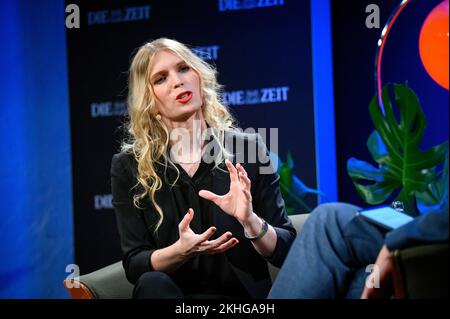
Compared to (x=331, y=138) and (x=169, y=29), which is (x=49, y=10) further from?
(x=331, y=138)

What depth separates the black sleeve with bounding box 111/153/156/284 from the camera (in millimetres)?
2334

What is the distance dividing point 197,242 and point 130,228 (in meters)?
0.36

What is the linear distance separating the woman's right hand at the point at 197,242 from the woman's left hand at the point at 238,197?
84 millimetres

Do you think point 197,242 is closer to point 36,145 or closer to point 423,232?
point 423,232

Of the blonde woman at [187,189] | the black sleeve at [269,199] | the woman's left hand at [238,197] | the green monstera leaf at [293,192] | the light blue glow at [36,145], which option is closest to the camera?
the woman's left hand at [238,197]

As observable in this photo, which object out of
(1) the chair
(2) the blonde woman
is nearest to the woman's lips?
(2) the blonde woman

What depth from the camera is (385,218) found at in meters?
1.92

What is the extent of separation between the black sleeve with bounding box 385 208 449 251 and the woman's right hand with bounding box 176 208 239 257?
2.21 ft

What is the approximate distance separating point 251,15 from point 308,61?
46 centimetres

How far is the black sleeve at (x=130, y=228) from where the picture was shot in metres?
2.33

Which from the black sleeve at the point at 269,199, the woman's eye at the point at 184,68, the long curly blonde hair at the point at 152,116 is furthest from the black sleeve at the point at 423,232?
the woman's eye at the point at 184,68

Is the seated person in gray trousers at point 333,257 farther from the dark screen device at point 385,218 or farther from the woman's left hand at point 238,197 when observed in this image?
the woman's left hand at point 238,197

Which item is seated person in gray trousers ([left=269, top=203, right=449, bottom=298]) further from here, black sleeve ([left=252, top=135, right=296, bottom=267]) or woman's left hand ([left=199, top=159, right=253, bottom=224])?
Answer: black sleeve ([left=252, top=135, right=296, bottom=267])
